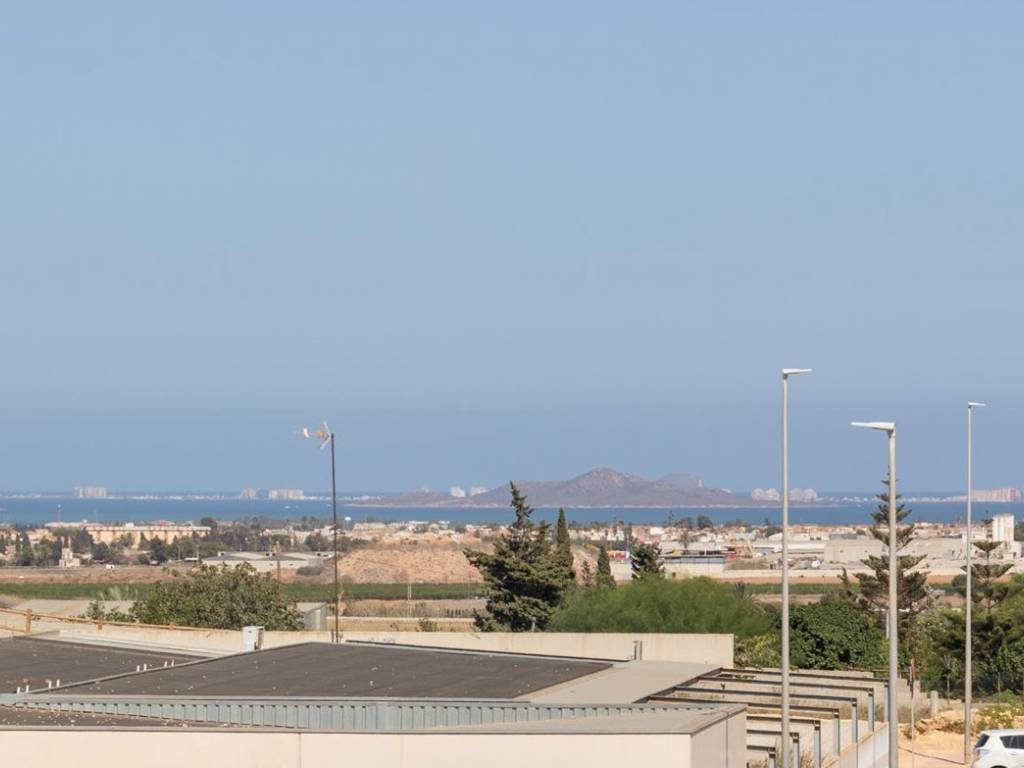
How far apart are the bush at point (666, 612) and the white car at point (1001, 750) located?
23835 mm

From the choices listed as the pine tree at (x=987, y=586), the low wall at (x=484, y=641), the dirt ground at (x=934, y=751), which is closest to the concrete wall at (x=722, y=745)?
the low wall at (x=484, y=641)

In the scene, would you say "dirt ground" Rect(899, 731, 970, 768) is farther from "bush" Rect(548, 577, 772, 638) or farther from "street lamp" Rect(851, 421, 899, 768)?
"street lamp" Rect(851, 421, 899, 768)

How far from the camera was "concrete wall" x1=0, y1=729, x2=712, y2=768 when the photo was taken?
96.2 feet

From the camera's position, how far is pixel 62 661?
4406cm

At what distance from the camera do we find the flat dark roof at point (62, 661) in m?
40.1

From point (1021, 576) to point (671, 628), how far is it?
956 inches

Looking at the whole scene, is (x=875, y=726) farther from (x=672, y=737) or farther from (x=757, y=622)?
(x=757, y=622)

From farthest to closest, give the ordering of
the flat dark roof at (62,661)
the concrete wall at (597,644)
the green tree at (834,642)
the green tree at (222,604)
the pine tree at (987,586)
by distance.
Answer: the pine tree at (987,586)
the green tree at (222,604)
the green tree at (834,642)
the concrete wall at (597,644)
the flat dark roof at (62,661)

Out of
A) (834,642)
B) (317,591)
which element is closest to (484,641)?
(834,642)

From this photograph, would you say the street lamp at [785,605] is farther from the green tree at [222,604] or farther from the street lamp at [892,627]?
the green tree at [222,604]

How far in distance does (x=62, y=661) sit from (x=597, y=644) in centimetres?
1771

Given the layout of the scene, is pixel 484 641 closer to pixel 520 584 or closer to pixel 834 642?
pixel 834 642

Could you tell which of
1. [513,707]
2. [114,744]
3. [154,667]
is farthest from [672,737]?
[154,667]

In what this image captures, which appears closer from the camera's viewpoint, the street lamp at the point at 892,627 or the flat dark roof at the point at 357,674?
the street lamp at the point at 892,627
